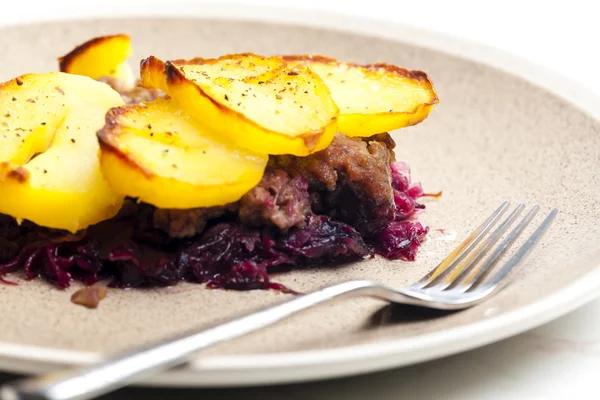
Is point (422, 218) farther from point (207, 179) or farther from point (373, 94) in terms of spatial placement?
point (207, 179)

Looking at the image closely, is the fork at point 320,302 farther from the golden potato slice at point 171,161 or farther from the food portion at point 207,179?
the golden potato slice at point 171,161

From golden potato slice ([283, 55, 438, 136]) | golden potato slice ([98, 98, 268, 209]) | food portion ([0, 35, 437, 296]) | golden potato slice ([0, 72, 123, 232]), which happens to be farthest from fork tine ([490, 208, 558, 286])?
golden potato slice ([0, 72, 123, 232])

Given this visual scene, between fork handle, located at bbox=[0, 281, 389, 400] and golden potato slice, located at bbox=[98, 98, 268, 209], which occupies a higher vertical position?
golden potato slice, located at bbox=[98, 98, 268, 209]

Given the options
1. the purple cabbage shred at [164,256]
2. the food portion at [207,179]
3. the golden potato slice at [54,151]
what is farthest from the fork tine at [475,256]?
the golden potato slice at [54,151]

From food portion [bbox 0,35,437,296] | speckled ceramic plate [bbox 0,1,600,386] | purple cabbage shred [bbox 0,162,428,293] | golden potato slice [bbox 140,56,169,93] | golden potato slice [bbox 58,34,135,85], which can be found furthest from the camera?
golden potato slice [bbox 58,34,135,85]

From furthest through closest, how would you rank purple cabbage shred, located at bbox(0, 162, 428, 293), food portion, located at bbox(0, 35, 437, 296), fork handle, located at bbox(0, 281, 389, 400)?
purple cabbage shred, located at bbox(0, 162, 428, 293)
food portion, located at bbox(0, 35, 437, 296)
fork handle, located at bbox(0, 281, 389, 400)

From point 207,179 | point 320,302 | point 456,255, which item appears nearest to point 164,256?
point 207,179

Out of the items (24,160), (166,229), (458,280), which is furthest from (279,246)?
(24,160)

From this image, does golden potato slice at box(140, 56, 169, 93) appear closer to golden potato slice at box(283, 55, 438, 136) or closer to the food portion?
the food portion
